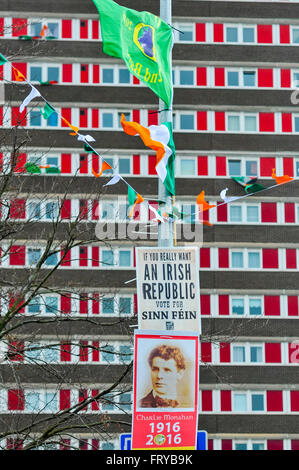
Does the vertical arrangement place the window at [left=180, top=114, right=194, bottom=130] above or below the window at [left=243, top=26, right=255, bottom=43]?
below

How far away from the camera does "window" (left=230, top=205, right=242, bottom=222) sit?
5233cm

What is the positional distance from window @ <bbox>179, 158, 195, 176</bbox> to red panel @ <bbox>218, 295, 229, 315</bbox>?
232 inches

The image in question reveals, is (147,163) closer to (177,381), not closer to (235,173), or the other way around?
(235,173)

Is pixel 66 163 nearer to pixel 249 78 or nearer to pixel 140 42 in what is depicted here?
pixel 249 78

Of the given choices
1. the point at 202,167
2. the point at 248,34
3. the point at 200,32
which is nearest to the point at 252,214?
the point at 202,167

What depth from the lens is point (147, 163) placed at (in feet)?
172

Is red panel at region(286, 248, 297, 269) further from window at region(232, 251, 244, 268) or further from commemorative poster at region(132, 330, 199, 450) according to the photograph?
commemorative poster at region(132, 330, 199, 450)

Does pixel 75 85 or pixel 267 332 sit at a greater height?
pixel 75 85

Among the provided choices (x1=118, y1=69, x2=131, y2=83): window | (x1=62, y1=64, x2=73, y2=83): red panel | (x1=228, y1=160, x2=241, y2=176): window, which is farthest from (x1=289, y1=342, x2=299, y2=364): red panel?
(x1=62, y1=64, x2=73, y2=83): red panel

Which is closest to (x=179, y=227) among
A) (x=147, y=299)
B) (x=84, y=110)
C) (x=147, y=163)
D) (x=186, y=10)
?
(x=147, y=163)

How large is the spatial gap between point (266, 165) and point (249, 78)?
425 cm

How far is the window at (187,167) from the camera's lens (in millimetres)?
52031

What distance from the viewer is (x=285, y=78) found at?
53.3 metres

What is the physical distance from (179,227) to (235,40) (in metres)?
9.82
